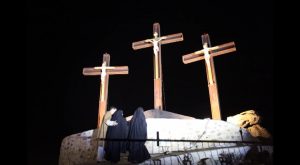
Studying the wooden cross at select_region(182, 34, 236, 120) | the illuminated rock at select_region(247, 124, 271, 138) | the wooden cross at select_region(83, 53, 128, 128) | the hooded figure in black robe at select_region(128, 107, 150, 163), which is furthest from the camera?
the wooden cross at select_region(83, 53, 128, 128)

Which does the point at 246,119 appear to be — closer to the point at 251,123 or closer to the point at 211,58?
the point at 251,123

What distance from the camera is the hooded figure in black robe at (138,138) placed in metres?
5.79

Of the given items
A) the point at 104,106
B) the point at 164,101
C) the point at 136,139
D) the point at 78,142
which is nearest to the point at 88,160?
the point at 78,142

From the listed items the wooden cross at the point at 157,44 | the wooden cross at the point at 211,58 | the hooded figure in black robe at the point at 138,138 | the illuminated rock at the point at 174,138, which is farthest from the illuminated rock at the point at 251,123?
the wooden cross at the point at 157,44

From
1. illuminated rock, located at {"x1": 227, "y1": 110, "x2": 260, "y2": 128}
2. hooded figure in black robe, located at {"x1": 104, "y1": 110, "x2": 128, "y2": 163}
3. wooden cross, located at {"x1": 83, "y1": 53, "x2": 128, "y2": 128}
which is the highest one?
wooden cross, located at {"x1": 83, "y1": 53, "x2": 128, "y2": 128}

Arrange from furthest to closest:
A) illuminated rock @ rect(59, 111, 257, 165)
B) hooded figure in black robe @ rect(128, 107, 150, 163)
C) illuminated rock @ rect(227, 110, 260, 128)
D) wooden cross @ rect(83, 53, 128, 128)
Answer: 1. wooden cross @ rect(83, 53, 128, 128)
2. illuminated rock @ rect(227, 110, 260, 128)
3. illuminated rock @ rect(59, 111, 257, 165)
4. hooded figure in black robe @ rect(128, 107, 150, 163)

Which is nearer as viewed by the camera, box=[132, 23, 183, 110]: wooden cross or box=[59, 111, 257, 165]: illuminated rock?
box=[59, 111, 257, 165]: illuminated rock

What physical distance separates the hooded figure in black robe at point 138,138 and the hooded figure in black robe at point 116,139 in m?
0.11

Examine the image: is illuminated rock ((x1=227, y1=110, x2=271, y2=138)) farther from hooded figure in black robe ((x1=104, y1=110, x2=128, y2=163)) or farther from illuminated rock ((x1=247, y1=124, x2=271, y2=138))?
hooded figure in black robe ((x1=104, y1=110, x2=128, y2=163))

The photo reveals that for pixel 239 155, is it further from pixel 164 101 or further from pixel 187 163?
pixel 164 101

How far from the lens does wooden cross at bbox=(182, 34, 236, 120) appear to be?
7016 mm

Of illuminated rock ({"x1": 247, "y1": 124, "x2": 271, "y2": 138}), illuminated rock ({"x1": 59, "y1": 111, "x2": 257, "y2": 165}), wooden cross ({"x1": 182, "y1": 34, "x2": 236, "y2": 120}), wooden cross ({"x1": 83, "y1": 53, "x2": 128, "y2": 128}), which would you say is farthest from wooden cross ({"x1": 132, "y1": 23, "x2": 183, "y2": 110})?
illuminated rock ({"x1": 247, "y1": 124, "x2": 271, "y2": 138})

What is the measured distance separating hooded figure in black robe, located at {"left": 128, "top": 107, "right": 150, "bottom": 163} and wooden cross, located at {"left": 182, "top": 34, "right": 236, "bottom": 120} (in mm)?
1546

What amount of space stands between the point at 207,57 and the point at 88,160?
3.30 m
